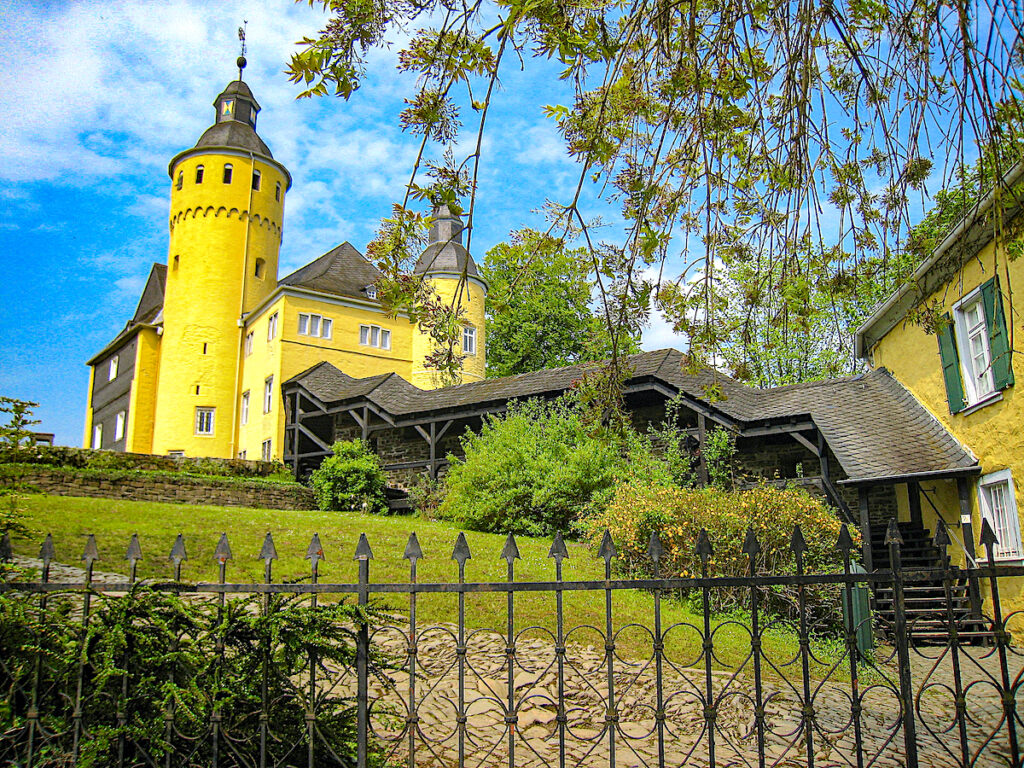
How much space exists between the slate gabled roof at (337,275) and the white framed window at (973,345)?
22.4 m

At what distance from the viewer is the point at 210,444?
3045 centimetres

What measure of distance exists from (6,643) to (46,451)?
1768 centimetres

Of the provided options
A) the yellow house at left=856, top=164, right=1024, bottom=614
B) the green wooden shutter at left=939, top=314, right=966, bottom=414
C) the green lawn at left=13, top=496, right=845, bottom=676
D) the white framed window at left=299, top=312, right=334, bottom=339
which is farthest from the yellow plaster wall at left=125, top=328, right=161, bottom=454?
the green wooden shutter at left=939, top=314, right=966, bottom=414

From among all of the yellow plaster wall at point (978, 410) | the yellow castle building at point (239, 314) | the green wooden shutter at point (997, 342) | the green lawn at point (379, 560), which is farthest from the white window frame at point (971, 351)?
the yellow castle building at point (239, 314)

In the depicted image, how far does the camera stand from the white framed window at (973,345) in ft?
34.8

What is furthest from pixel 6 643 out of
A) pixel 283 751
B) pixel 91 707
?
pixel 283 751

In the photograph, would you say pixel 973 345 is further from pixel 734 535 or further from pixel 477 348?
pixel 477 348

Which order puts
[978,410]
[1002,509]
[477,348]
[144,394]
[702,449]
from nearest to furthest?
[1002,509] < [978,410] < [702,449] < [477,348] < [144,394]

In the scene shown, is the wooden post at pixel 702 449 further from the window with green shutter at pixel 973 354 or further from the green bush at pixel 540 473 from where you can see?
the window with green shutter at pixel 973 354

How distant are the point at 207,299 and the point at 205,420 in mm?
4745

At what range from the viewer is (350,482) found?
68.9ft

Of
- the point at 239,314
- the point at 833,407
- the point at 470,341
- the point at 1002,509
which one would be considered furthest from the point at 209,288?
the point at 1002,509

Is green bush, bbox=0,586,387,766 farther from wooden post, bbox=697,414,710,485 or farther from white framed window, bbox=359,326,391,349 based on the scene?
white framed window, bbox=359,326,391,349

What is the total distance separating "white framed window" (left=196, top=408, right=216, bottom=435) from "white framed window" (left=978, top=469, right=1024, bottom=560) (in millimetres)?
26865
